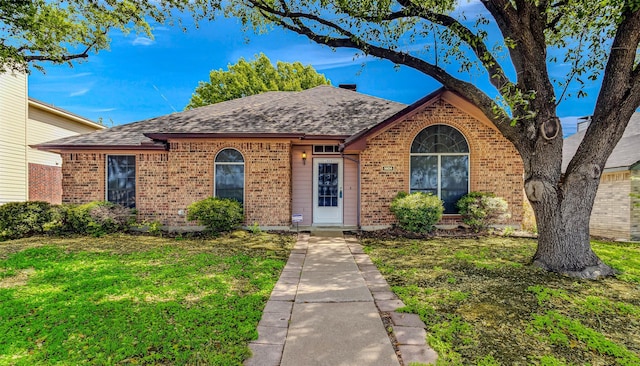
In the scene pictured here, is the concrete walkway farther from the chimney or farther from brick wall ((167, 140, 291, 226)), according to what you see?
the chimney

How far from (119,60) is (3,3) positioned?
20.5ft

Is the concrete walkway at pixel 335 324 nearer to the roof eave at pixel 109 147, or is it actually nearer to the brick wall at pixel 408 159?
the brick wall at pixel 408 159

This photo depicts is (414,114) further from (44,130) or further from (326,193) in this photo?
(44,130)

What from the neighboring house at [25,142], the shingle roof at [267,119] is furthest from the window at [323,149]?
the neighboring house at [25,142]

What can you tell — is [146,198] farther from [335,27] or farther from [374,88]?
[374,88]

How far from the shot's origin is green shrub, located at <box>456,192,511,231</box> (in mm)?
8578

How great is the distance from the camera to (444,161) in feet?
30.3

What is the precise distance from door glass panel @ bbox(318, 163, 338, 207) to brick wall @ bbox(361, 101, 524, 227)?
119 cm

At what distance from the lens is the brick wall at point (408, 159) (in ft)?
29.8

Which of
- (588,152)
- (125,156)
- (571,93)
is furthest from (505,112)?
(125,156)

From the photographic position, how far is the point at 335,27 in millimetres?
7367

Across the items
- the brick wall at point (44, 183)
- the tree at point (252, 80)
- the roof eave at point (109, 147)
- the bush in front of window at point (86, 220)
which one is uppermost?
the tree at point (252, 80)

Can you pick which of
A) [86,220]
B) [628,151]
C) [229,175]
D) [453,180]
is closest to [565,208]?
[453,180]

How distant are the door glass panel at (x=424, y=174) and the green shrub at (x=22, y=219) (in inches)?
446
